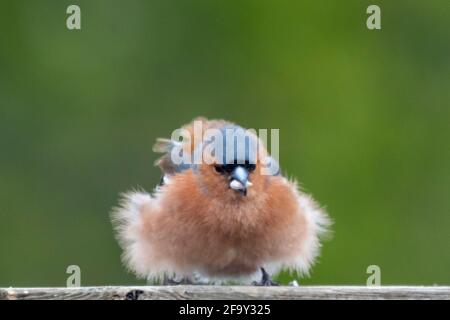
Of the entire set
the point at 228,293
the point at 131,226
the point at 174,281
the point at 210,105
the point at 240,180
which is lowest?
the point at 174,281

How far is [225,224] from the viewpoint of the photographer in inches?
200

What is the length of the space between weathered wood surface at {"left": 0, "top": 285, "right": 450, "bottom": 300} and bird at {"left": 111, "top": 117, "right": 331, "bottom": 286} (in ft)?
3.30

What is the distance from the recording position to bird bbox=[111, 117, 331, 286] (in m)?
5.09

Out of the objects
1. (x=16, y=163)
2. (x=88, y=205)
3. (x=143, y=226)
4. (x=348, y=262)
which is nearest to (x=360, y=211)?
(x=348, y=262)

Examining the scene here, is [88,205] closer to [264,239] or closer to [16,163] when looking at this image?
[16,163]

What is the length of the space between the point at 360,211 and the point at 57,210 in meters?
2.52

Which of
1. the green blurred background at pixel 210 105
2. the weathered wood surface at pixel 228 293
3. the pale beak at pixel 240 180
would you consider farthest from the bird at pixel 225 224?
the green blurred background at pixel 210 105

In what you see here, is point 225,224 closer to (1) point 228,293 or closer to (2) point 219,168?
(2) point 219,168

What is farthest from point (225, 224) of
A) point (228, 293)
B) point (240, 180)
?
point (228, 293)

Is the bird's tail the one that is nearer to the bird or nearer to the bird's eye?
the bird

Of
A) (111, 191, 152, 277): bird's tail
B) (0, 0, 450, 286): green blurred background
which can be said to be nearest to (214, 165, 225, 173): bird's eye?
(111, 191, 152, 277): bird's tail

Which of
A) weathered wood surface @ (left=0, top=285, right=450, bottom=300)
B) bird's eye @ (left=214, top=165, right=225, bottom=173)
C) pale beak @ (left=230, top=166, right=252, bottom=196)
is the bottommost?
weathered wood surface @ (left=0, top=285, right=450, bottom=300)

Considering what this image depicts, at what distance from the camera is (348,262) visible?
335 inches

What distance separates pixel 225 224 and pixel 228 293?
1.00 metres
